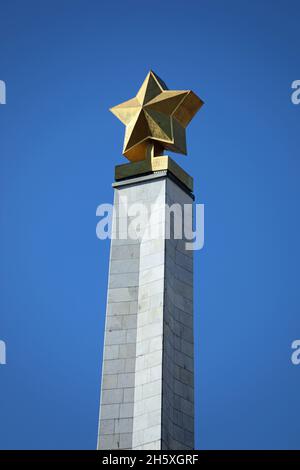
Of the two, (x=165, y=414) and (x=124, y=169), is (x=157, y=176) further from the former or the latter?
(x=165, y=414)

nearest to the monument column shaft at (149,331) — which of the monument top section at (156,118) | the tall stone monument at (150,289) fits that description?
the tall stone monument at (150,289)

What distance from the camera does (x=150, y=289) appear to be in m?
29.5

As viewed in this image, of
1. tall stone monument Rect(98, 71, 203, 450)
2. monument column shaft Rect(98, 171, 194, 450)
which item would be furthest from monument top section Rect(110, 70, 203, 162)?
monument column shaft Rect(98, 171, 194, 450)

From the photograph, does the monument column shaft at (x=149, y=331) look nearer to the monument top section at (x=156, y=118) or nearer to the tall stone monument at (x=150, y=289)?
the tall stone monument at (x=150, y=289)

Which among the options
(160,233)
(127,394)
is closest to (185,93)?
(160,233)

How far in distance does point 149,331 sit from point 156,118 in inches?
296

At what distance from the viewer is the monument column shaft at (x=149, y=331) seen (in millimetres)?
27438

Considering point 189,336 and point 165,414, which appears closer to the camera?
point 165,414

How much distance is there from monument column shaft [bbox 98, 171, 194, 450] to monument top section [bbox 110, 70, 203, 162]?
1331mm

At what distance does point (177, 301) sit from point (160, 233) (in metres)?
2.06

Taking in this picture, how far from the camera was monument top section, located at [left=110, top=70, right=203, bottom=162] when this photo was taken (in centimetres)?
3269

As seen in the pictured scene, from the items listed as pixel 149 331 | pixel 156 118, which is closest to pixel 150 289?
pixel 149 331

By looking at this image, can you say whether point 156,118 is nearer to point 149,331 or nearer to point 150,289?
point 150,289
